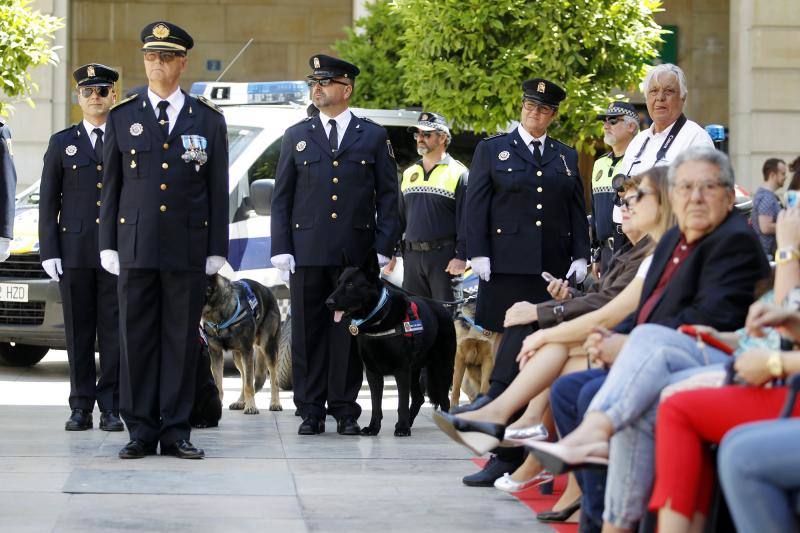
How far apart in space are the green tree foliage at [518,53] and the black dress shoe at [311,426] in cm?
700

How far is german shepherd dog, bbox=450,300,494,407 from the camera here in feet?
34.9

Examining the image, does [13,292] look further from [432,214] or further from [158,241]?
[158,241]

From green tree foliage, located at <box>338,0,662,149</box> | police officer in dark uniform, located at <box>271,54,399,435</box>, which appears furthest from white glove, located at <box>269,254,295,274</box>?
green tree foliage, located at <box>338,0,662,149</box>

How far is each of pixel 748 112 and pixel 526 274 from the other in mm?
14349

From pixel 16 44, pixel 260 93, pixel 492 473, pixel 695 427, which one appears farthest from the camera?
pixel 16 44

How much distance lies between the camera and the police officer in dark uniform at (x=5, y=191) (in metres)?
9.40

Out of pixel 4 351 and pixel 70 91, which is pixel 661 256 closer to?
pixel 4 351

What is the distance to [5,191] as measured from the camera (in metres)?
9.46

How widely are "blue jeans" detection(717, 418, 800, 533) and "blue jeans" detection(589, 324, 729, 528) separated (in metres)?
0.67

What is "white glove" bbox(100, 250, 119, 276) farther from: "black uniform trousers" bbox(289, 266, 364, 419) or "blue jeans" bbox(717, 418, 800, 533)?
"blue jeans" bbox(717, 418, 800, 533)

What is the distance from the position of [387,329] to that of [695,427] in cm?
446

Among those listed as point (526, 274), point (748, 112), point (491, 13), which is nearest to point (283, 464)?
point (526, 274)

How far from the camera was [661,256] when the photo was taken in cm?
588

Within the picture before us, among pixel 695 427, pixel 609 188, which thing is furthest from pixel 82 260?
pixel 695 427
